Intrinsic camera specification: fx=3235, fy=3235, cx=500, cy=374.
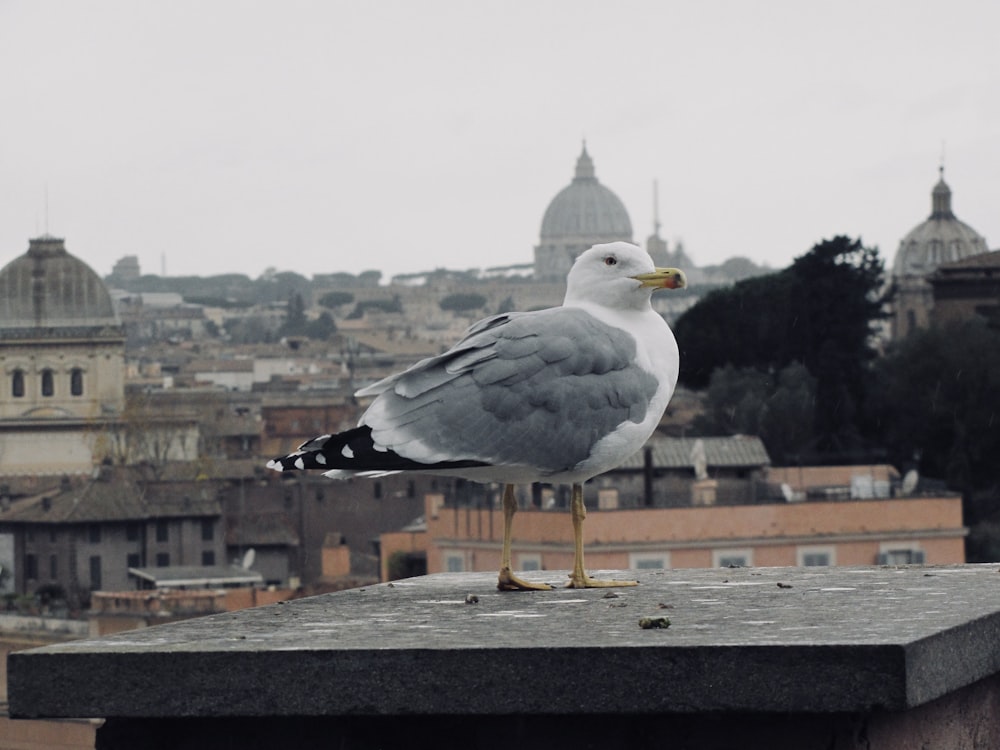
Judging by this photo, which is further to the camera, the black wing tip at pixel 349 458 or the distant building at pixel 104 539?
the distant building at pixel 104 539

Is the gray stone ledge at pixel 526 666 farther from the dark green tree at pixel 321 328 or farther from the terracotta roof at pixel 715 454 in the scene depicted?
the dark green tree at pixel 321 328

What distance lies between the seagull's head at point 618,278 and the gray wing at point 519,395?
0.10 meters

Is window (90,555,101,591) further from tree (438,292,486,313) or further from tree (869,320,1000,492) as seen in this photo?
tree (438,292,486,313)

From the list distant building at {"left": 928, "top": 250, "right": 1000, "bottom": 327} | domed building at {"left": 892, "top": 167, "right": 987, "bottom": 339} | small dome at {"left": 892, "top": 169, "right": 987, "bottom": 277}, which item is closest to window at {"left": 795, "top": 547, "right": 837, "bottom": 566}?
distant building at {"left": 928, "top": 250, "right": 1000, "bottom": 327}

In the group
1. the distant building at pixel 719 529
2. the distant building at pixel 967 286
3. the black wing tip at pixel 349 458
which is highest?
the distant building at pixel 967 286

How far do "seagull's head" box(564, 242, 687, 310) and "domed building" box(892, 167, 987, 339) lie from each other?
9822cm

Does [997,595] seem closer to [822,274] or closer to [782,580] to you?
[782,580]

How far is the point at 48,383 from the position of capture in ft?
270

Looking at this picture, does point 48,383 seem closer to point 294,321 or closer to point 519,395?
point 294,321

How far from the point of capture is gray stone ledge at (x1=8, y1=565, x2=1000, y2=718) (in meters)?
3.51

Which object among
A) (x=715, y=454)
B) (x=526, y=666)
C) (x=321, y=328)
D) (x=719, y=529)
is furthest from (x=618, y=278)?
(x=321, y=328)

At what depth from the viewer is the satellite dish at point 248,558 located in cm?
4972

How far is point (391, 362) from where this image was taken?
110250 mm

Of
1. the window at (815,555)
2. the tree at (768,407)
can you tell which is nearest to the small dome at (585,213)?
the tree at (768,407)
